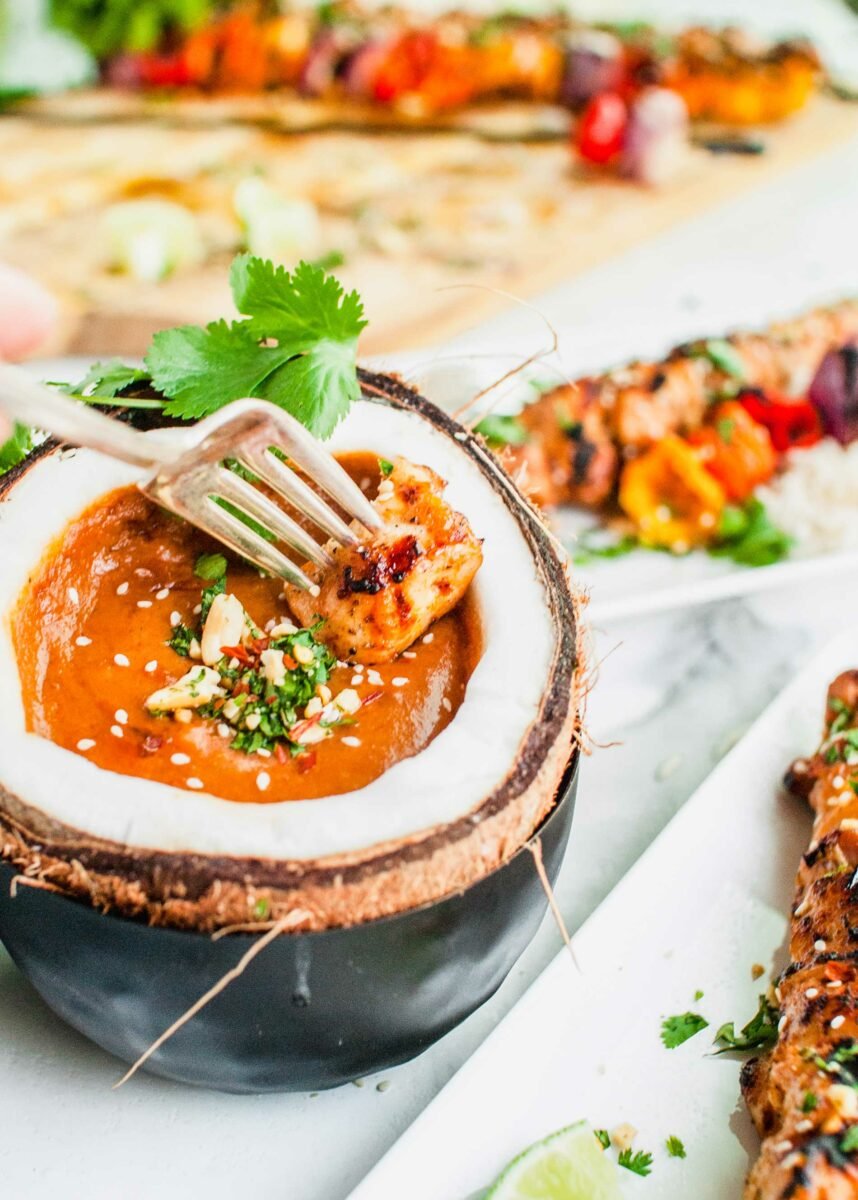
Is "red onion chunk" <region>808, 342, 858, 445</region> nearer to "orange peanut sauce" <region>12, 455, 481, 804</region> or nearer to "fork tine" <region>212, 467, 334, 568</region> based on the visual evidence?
"orange peanut sauce" <region>12, 455, 481, 804</region>

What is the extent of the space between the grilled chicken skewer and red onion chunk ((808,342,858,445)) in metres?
0.12

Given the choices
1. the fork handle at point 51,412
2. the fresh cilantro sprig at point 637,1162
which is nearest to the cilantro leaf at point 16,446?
the fork handle at point 51,412

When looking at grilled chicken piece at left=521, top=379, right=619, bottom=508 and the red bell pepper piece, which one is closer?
grilled chicken piece at left=521, top=379, right=619, bottom=508

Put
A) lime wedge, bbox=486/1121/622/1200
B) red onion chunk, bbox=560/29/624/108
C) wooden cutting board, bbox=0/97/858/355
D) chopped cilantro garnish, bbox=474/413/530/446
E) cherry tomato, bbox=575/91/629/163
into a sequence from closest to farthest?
lime wedge, bbox=486/1121/622/1200 < chopped cilantro garnish, bbox=474/413/530/446 < wooden cutting board, bbox=0/97/858/355 < cherry tomato, bbox=575/91/629/163 < red onion chunk, bbox=560/29/624/108

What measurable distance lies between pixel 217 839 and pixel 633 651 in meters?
1.87

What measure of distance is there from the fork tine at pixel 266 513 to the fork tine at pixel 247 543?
0.02 metres

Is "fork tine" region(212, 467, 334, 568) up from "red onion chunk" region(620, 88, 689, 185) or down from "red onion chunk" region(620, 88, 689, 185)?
up

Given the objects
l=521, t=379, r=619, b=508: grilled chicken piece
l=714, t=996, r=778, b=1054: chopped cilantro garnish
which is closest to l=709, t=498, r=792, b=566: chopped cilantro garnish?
l=521, t=379, r=619, b=508: grilled chicken piece

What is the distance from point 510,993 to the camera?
7.95 ft

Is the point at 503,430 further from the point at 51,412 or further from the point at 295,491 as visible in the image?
the point at 51,412

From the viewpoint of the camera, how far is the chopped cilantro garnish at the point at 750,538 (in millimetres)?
3643

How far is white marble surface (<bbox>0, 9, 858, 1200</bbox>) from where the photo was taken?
2.08 m

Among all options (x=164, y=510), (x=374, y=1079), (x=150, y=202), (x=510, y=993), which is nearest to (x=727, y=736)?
(x=510, y=993)

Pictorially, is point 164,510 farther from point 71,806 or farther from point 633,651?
point 633,651
